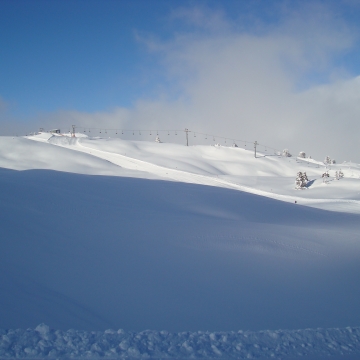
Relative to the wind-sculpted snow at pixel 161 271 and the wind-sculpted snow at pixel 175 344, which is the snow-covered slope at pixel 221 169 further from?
the wind-sculpted snow at pixel 175 344

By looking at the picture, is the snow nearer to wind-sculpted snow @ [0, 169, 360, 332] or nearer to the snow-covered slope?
wind-sculpted snow @ [0, 169, 360, 332]

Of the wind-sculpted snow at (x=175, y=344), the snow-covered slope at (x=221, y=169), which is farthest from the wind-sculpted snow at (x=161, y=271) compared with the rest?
the snow-covered slope at (x=221, y=169)

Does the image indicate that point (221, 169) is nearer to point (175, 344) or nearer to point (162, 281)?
point (162, 281)

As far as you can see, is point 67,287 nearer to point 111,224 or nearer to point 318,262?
point 111,224

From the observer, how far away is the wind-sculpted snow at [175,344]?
13.7ft

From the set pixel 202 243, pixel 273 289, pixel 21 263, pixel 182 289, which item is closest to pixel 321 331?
pixel 273 289

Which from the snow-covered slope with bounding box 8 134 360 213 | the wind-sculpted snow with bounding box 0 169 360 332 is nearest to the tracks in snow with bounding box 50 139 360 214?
the snow-covered slope with bounding box 8 134 360 213

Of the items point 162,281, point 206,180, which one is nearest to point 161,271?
point 162,281

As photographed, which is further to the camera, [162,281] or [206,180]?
[206,180]

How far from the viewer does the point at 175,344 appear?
14.8 ft

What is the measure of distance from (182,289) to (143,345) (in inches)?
71.3

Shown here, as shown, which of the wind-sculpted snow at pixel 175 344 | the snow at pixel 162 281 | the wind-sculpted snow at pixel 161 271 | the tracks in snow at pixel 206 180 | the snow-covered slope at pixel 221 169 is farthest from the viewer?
the snow-covered slope at pixel 221 169

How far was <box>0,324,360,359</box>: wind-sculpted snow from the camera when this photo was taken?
4188 mm

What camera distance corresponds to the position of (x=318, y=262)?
8.16 metres
